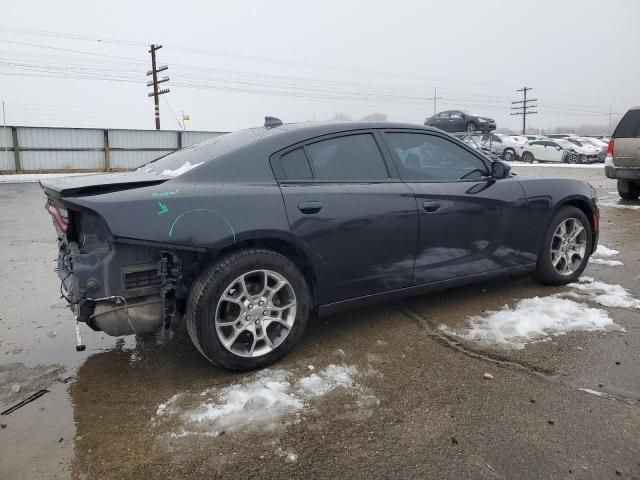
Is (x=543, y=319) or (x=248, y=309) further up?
(x=248, y=309)

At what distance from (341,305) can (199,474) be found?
1.50 metres

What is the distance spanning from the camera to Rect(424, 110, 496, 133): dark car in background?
2606 centimetres

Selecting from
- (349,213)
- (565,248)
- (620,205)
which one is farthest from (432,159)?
(620,205)

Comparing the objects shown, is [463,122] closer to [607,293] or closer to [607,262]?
[607,262]

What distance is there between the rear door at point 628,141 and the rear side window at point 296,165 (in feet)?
29.9

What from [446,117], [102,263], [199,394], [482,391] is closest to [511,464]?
[482,391]

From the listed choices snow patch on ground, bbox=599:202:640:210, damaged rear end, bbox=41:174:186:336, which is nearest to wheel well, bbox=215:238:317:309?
damaged rear end, bbox=41:174:186:336

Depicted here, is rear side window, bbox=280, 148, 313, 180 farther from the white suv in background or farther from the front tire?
the white suv in background

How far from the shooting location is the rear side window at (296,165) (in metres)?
3.24

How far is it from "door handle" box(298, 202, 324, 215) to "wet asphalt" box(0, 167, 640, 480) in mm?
941

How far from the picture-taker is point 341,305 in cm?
341

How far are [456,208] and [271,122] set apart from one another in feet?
5.04

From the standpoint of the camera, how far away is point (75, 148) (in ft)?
65.5

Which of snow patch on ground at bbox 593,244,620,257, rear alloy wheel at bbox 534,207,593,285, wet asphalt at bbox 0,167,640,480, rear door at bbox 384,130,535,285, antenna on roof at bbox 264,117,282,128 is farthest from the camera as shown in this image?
snow patch on ground at bbox 593,244,620,257
